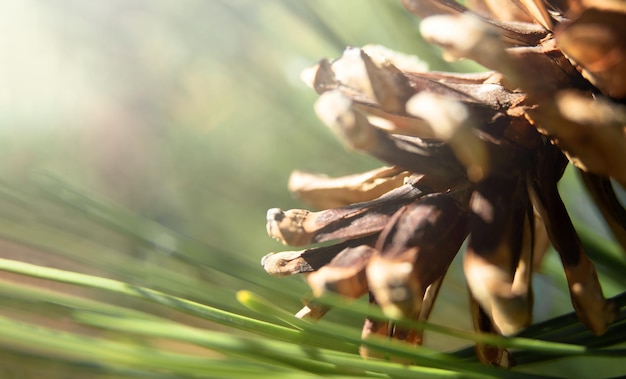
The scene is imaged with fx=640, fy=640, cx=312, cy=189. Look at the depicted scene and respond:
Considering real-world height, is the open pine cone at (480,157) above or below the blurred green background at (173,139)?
below

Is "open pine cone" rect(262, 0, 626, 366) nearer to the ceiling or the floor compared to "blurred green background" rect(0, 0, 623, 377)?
nearer to the floor

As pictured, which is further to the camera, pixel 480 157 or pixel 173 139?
pixel 173 139

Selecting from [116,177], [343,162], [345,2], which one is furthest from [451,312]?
[116,177]

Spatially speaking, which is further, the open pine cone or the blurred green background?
the blurred green background

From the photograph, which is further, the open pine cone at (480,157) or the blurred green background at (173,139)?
the blurred green background at (173,139)

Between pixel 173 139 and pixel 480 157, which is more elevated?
pixel 173 139
